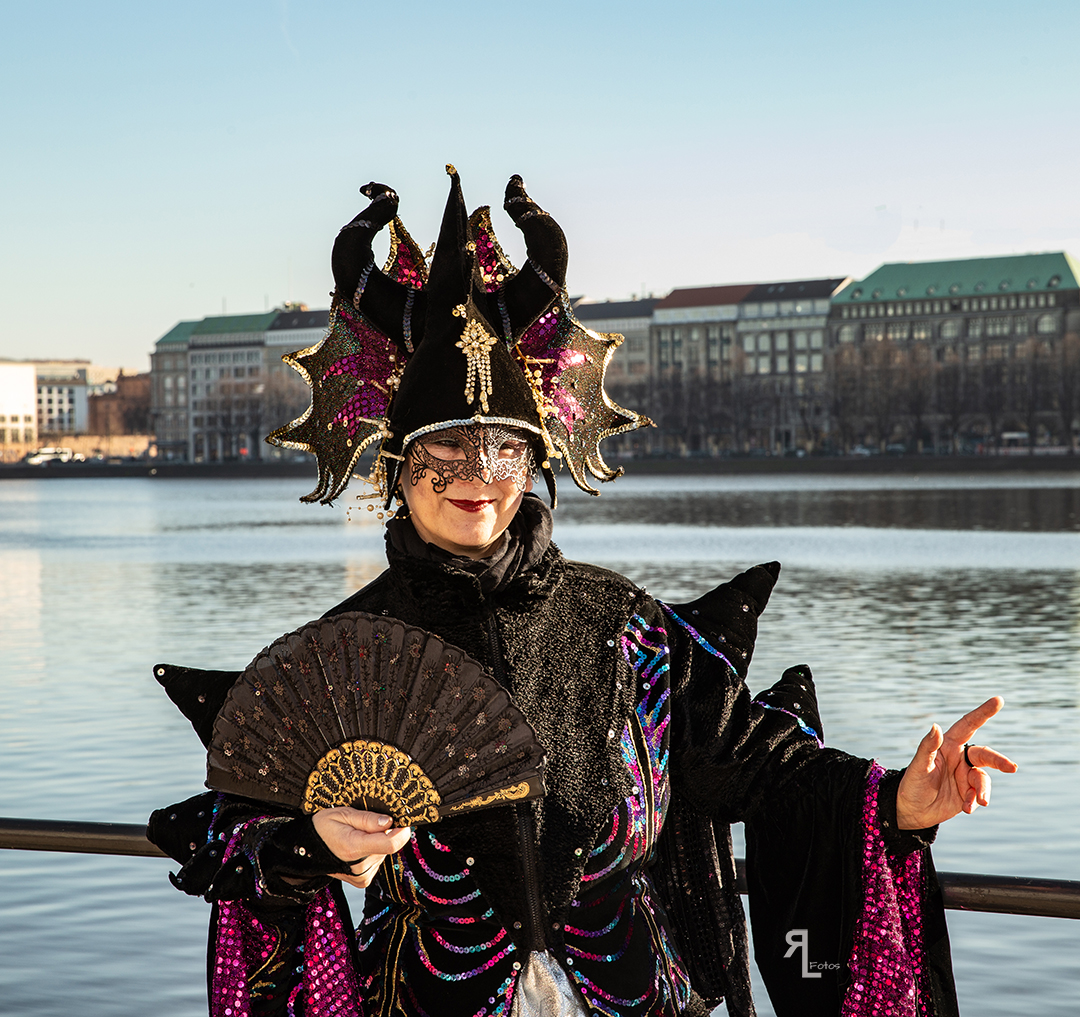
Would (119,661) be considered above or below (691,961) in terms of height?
below

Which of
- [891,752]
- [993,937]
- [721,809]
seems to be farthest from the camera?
[891,752]

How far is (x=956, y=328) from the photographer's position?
329 ft

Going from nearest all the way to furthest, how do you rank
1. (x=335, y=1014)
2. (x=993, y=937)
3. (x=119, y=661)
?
1. (x=335, y=1014)
2. (x=993, y=937)
3. (x=119, y=661)

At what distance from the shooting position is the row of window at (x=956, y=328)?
97.9m

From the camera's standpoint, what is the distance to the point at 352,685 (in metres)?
1.81

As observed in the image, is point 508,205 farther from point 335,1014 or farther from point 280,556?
point 280,556

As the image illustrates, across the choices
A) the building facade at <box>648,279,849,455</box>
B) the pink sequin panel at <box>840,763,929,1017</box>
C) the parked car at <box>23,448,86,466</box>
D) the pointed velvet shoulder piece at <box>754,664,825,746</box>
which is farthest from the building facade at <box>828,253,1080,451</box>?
the pink sequin panel at <box>840,763,929,1017</box>

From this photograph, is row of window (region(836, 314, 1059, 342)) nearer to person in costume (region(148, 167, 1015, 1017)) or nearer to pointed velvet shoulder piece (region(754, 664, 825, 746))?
pointed velvet shoulder piece (region(754, 664, 825, 746))

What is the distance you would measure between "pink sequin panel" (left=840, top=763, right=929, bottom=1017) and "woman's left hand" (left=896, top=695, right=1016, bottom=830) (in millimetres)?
74

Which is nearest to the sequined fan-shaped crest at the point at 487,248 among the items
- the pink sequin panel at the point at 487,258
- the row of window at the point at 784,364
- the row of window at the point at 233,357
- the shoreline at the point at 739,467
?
the pink sequin panel at the point at 487,258

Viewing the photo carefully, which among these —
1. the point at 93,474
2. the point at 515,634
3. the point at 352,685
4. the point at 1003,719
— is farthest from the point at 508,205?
the point at 93,474

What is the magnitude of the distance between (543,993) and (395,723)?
412 millimetres

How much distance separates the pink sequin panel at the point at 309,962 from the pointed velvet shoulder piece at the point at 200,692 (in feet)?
0.78

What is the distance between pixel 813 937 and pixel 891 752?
9870mm
